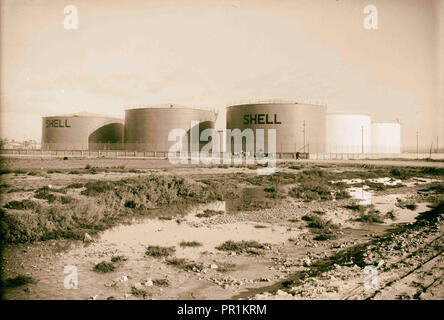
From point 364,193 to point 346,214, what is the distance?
24.9 feet

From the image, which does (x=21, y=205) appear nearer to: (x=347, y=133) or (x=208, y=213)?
(x=208, y=213)

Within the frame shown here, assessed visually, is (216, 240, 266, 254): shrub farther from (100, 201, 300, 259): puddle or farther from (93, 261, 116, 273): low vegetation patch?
(93, 261, 116, 273): low vegetation patch

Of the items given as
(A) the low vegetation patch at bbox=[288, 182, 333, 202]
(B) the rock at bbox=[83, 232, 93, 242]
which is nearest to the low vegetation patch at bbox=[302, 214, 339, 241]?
(A) the low vegetation patch at bbox=[288, 182, 333, 202]

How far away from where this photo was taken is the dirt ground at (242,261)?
7086 millimetres

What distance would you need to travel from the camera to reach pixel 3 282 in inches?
305

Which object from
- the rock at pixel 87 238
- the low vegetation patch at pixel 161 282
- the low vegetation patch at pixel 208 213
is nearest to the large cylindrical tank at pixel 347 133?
the low vegetation patch at pixel 208 213

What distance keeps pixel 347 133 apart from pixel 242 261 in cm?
6381

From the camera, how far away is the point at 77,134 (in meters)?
70.4

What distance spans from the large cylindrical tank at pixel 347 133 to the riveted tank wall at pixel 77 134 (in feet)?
144

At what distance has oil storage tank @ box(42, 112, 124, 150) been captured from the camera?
69.8 meters

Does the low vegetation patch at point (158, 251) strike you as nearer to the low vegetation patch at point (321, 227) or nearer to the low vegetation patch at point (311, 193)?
the low vegetation patch at point (321, 227)

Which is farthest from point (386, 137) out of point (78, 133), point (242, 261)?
point (242, 261)
